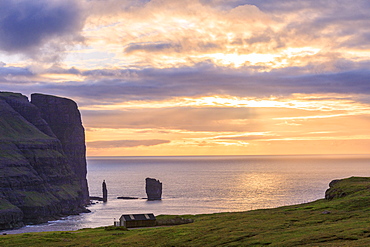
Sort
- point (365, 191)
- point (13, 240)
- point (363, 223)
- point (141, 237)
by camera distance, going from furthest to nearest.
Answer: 1. point (365, 191)
2. point (13, 240)
3. point (141, 237)
4. point (363, 223)

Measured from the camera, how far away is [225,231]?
204ft

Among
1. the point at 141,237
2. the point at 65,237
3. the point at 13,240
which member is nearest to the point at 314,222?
the point at 141,237

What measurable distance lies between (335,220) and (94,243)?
3626 cm

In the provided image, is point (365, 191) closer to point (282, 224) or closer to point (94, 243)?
point (282, 224)

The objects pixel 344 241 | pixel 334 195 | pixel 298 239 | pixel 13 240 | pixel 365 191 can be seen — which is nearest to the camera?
pixel 344 241

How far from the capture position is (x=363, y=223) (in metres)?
54.2

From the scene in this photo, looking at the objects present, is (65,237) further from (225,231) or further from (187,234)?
(225,231)

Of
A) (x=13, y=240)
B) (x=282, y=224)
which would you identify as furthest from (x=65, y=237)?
(x=282, y=224)

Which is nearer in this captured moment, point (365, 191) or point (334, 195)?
point (365, 191)

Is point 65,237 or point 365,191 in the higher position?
point 365,191

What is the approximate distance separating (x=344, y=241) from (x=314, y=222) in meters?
17.5

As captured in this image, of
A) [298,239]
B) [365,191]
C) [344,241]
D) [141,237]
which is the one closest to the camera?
[344,241]

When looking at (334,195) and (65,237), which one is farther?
(334,195)

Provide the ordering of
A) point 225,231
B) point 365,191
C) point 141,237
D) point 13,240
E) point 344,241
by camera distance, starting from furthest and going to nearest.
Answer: point 365,191
point 13,240
point 141,237
point 225,231
point 344,241
